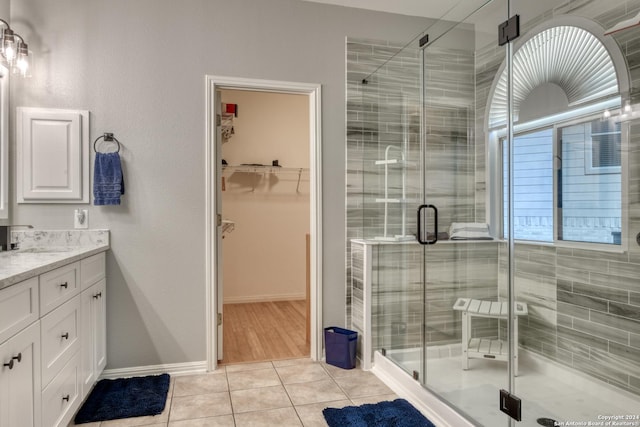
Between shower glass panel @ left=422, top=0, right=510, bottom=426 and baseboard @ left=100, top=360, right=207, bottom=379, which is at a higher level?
shower glass panel @ left=422, top=0, right=510, bottom=426

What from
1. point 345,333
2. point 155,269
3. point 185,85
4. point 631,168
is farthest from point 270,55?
point 631,168

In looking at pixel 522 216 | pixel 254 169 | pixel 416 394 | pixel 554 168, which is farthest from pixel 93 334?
pixel 254 169

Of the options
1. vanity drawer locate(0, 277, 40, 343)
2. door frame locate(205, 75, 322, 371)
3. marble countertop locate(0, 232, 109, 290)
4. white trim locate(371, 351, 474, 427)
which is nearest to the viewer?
vanity drawer locate(0, 277, 40, 343)

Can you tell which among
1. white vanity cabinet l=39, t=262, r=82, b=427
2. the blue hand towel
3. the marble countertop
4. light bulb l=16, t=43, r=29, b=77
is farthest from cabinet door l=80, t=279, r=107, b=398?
light bulb l=16, t=43, r=29, b=77

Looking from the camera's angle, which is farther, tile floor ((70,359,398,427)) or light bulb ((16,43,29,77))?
light bulb ((16,43,29,77))

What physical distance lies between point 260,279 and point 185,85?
114 inches

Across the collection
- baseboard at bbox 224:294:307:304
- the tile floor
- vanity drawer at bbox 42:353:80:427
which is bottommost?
the tile floor

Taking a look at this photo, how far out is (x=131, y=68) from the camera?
291cm

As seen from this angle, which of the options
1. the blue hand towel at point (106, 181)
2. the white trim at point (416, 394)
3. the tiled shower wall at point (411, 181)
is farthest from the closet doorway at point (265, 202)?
the blue hand towel at point (106, 181)

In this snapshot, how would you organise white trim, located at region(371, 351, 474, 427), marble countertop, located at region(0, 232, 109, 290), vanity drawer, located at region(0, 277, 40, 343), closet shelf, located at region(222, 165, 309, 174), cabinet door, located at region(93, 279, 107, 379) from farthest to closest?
closet shelf, located at region(222, 165, 309, 174)
cabinet door, located at region(93, 279, 107, 379)
white trim, located at region(371, 351, 474, 427)
marble countertop, located at region(0, 232, 109, 290)
vanity drawer, located at region(0, 277, 40, 343)

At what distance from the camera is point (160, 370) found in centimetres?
296

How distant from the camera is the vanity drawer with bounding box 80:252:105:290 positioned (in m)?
2.37

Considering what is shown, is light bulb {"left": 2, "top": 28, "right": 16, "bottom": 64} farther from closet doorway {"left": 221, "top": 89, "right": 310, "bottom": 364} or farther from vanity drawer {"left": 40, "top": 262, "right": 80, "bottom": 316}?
closet doorway {"left": 221, "top": 89, "right": 310, "bottom": 364}

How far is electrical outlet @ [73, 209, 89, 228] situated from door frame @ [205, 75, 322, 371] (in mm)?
770
